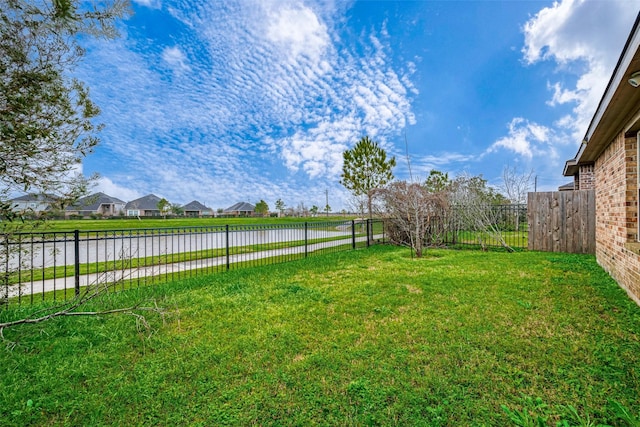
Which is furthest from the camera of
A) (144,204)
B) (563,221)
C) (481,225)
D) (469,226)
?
(144,204)

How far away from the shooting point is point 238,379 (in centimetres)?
214

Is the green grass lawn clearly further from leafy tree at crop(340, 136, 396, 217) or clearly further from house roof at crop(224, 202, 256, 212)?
house roof at crop(224, 202, 256, 212)

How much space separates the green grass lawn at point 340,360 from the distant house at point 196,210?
214 ft

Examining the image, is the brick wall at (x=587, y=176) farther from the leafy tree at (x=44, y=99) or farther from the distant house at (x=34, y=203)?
the distant house at (x=34, y=203)

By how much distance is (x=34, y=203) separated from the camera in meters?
2.62

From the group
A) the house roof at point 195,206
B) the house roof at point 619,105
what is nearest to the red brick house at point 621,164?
the house roof at point 619,105

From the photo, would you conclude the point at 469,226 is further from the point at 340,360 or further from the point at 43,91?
the point at 43,91

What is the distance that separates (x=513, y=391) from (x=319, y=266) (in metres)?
5.08

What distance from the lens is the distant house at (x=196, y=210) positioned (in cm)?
6399

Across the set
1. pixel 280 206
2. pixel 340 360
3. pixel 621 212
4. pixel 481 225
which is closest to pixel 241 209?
pixel 280 206

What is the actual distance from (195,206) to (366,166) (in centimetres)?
5725

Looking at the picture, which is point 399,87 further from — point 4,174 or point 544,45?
point 4,174

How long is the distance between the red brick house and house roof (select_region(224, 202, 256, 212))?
2616 inches

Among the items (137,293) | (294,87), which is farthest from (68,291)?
(294,87)
